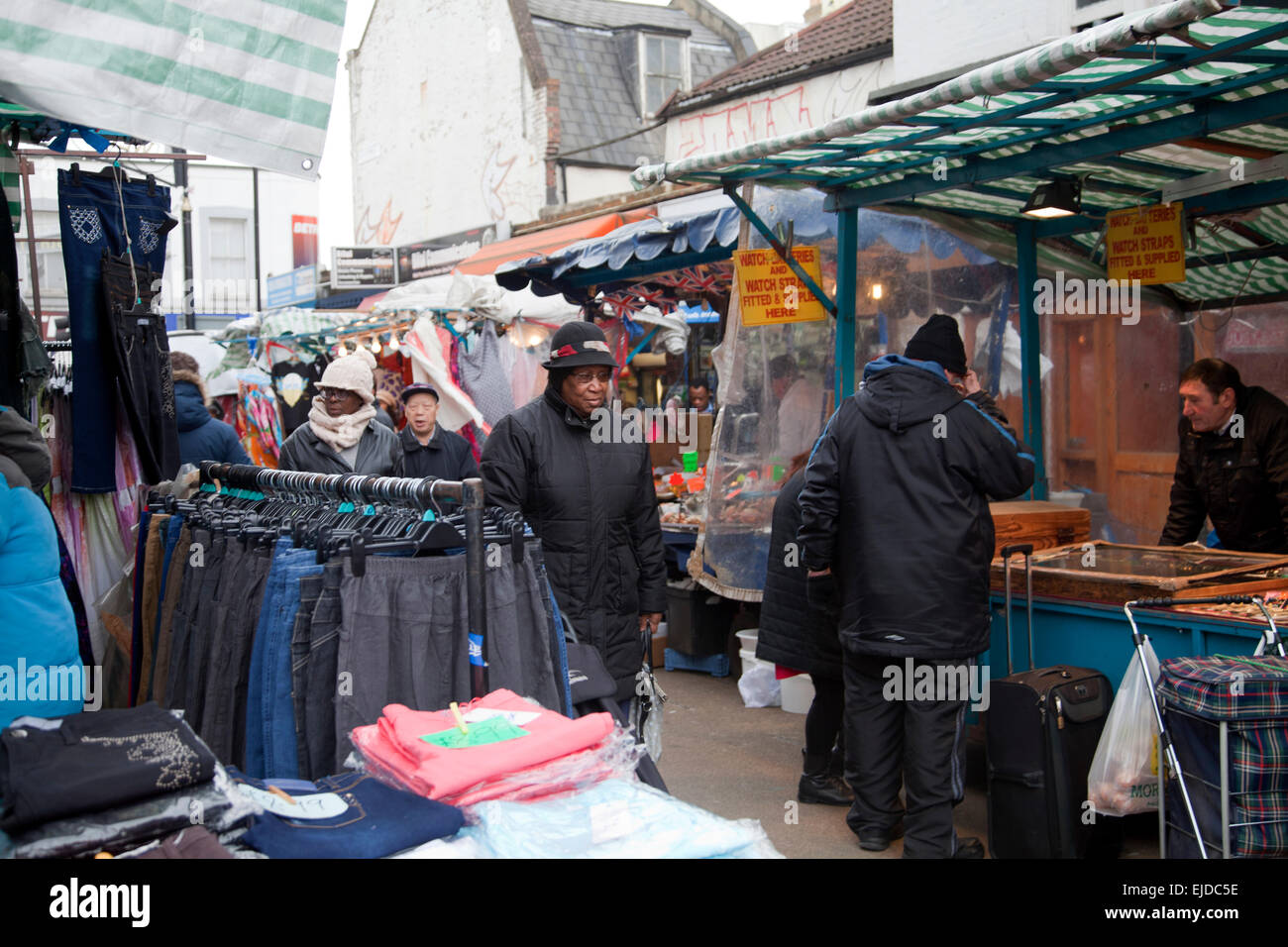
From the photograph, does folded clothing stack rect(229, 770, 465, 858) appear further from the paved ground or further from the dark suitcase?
the paved ground

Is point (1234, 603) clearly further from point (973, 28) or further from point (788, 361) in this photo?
point (973, 28)

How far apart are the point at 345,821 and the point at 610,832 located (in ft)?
1.67

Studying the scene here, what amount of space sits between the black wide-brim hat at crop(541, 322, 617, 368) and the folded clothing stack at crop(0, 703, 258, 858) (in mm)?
2508

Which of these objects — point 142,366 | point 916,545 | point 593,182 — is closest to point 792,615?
point 916,545

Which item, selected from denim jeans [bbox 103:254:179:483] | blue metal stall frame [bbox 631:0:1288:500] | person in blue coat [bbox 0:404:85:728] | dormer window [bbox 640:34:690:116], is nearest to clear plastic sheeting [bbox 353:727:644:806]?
person in blue coat [bbox 0:404:85:728]

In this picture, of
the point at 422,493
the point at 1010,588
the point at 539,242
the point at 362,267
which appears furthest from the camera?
the point at 362,267

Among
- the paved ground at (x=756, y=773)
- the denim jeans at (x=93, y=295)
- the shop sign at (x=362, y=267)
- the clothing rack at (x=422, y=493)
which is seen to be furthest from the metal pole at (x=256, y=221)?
the clothing rack at (x=422, y=493)

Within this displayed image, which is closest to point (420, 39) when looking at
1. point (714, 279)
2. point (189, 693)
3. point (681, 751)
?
point (714, 279)

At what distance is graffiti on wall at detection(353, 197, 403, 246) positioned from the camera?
2697 cm

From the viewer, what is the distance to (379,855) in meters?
1.94

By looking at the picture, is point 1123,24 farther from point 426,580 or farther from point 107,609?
point 107,609

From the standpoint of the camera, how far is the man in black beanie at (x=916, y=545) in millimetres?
4453

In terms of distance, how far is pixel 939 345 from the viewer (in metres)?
4.70

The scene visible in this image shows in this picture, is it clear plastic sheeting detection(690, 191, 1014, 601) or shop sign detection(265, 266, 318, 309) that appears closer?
clear plastic sheeting detection(690, 191, 1014, 601)
